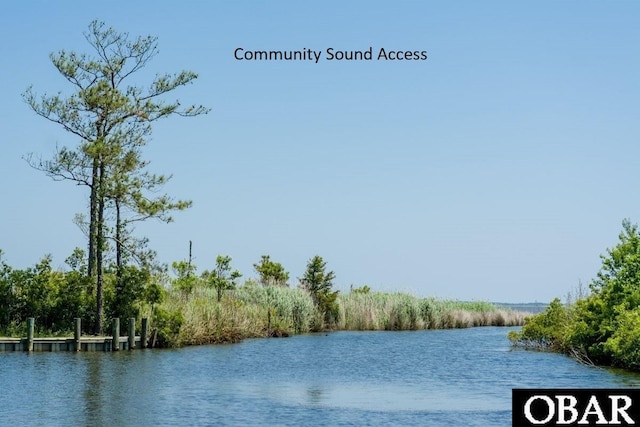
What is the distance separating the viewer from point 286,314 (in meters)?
47.2

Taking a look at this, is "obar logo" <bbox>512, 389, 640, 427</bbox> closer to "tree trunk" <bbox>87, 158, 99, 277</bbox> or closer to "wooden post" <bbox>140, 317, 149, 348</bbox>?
"wooden post" <bbox>140, 317, 149, 348</bbox>

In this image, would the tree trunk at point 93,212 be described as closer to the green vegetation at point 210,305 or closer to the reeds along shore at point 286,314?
the green vegetation at point 210,305

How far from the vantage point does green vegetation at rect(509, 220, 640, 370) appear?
1044 inches

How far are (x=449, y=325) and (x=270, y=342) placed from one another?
62.9 ft

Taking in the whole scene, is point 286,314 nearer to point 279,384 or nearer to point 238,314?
point 238,314

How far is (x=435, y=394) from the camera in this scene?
23078 millimetres

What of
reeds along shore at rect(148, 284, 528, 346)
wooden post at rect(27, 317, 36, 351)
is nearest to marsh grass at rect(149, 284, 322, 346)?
reeds along shore at rect(148, 284, 528, 346)

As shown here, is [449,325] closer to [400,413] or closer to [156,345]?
[156,345]

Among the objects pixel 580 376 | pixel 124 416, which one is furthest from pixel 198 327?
pixel 124 416

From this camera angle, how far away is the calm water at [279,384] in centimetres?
1894

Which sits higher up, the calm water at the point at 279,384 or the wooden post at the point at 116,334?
the wooden post at the point at 116,334

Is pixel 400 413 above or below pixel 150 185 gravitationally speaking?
below

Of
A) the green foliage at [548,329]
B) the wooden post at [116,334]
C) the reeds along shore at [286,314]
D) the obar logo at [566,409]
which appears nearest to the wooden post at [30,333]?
the wooden post at [116,334]

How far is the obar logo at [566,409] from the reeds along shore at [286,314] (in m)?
23.3
